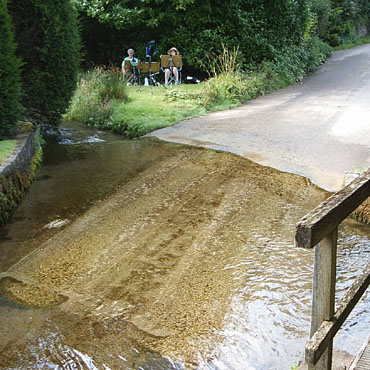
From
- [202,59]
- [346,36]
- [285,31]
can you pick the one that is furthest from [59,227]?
[346,36]

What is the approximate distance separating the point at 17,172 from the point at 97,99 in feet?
19.9

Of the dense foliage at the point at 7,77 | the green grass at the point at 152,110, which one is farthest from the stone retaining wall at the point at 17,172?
the green grass at the point at 152,110

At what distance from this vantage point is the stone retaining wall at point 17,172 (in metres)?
6.25

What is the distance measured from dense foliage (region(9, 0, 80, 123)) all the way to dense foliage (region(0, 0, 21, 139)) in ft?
3.85

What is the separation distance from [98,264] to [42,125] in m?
5.42

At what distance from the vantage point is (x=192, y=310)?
170 inches

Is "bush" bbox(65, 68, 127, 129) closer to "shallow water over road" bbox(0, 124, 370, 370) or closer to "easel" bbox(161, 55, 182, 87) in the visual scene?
"easel" bbox(161, 55, 182, 87)

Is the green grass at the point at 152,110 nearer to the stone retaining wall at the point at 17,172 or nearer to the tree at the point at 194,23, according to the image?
the stone retaining wall at the point at 17,172

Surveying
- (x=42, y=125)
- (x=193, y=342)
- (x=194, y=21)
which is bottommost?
(x=193, y=342)

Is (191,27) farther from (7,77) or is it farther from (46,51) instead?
(7,77)

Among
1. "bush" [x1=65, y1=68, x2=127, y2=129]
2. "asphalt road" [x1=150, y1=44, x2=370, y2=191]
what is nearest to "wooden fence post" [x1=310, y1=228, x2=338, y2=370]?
"asphalt road" [x1=150, y1=44, x2=370, y2=191]

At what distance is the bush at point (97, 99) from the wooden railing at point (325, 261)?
9629mm

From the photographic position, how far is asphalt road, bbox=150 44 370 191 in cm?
808

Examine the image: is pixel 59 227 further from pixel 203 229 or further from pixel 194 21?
pixel 194 21
